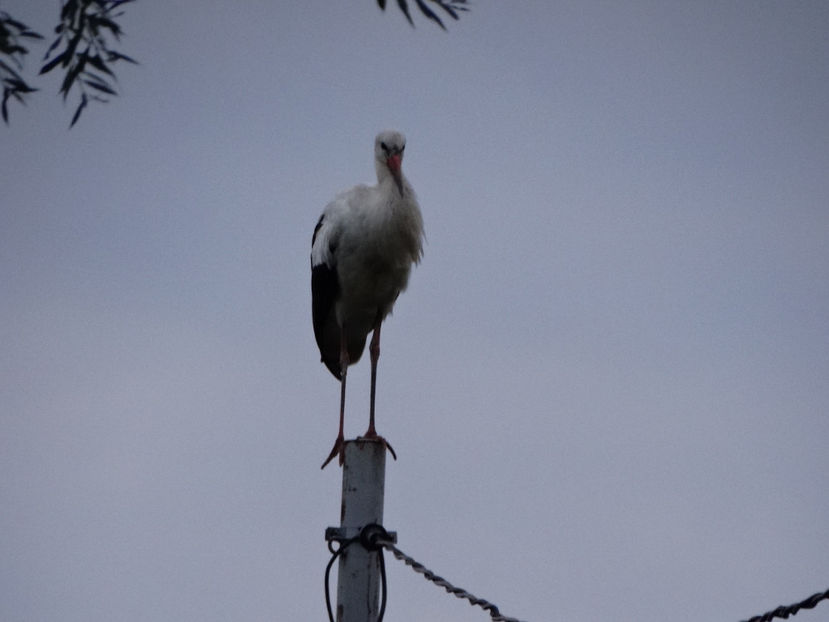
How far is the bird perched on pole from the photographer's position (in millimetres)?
6137

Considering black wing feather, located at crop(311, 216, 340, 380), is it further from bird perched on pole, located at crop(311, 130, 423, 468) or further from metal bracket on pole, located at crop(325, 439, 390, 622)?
metal bracket on pole, located at crop(325, 439, 390, 622)

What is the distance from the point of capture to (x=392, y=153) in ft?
20.3

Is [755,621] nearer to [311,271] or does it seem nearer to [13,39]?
[13,39]

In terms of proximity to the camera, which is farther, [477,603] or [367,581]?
[367,581]

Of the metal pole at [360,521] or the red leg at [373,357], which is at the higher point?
the red leg at [373,357]

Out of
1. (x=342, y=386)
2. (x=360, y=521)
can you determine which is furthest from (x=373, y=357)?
(x=360, y=521)

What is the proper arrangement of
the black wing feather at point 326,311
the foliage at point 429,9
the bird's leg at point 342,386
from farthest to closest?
the black wing feather at point 326,311, the bird's leg at point 342,386, the foliage at point 429,9

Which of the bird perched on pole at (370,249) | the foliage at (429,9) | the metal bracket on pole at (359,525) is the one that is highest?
the bird perched on pole at (370,249)

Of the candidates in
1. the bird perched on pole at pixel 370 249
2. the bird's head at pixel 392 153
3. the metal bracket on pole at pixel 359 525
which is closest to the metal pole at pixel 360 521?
the metal bracket on pole at pixel 359 525

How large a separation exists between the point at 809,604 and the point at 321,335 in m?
5.30

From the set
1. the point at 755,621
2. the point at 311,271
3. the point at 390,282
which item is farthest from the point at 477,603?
the point at 311,271

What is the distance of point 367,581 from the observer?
3293mm

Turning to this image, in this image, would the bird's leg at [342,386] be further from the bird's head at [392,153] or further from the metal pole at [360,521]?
the metal pole at [360,521]

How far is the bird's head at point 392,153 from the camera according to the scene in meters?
6.14
